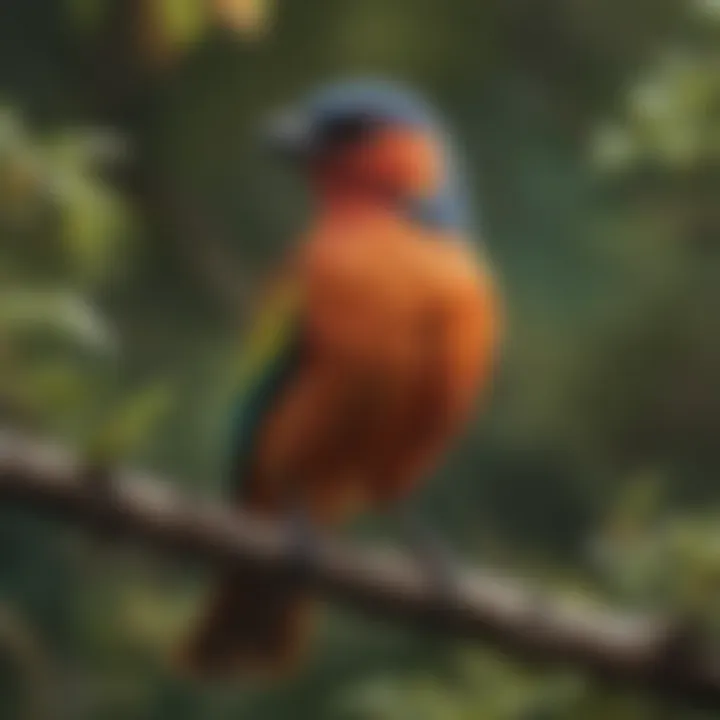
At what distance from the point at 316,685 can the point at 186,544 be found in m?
0.13

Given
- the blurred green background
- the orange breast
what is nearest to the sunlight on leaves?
the blurred green background

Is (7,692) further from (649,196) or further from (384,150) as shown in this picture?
(649,196)

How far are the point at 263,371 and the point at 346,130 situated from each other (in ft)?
0.57

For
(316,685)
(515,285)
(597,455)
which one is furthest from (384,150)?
(316,685)

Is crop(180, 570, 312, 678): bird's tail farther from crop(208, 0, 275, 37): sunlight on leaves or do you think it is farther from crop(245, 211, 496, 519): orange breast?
crop(208, 0, 275, 37): sunlight on leaves

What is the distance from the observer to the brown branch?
4.41 feet

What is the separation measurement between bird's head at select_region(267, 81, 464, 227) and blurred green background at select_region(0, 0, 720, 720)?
0.06 ft

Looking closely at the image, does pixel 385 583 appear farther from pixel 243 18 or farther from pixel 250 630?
pixel 243 18

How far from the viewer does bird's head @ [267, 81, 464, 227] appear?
4.45 feet

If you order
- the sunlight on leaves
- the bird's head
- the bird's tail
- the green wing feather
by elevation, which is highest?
the sunlight on leaves

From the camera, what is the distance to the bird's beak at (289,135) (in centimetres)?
137

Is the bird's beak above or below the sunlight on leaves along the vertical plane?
below

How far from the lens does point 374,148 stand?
1355 millimetres

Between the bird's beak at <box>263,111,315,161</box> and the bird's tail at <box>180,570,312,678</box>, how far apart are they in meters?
0.29
